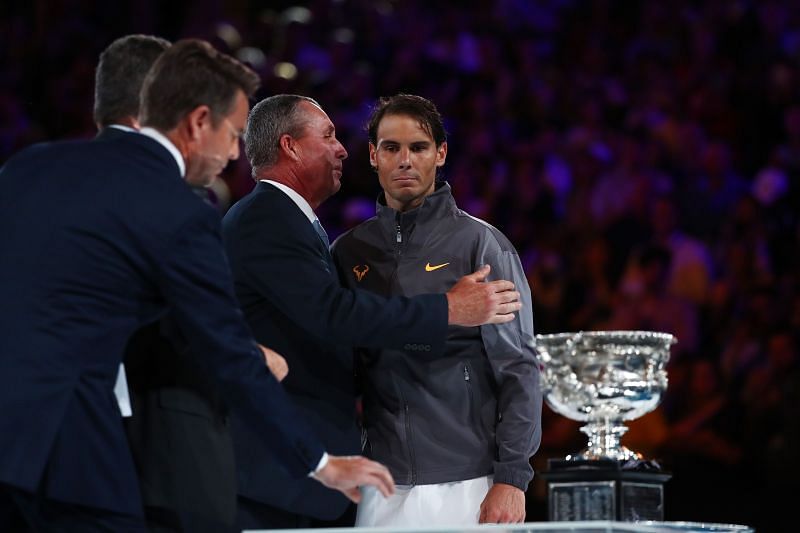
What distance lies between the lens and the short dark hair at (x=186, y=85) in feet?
7.55

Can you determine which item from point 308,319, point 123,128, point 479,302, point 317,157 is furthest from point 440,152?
point 123,128

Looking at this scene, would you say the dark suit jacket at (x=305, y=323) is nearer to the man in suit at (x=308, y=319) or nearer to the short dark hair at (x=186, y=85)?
the man in suit at (x=308, y=319)

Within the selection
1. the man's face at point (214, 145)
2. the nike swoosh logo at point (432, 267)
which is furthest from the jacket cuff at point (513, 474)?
the man's face at point (214, 145)

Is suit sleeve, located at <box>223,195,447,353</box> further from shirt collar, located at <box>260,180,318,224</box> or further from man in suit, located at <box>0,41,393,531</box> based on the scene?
man in suit, located at <box>0,41,393,531</box>

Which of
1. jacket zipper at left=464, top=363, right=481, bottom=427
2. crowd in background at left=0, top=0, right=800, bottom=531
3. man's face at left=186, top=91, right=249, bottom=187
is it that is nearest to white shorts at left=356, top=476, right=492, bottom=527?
jacket zipper at left=464, top=363, right=481, bottom=427

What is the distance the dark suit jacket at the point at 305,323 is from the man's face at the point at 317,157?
146mm

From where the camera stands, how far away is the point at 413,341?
2.85 m

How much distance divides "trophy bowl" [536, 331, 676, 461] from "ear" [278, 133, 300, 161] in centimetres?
88

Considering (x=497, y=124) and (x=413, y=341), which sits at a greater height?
(x=497, y=124)

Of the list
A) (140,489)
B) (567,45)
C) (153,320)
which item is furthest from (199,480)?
(567,45)

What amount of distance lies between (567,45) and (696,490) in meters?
4.33

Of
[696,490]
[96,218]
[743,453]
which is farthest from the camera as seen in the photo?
[743,453]

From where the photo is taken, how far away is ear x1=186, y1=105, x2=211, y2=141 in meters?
2.32

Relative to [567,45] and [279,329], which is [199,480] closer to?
[279,329]
